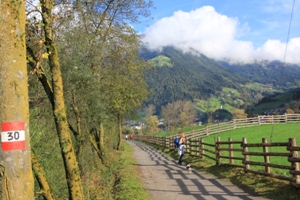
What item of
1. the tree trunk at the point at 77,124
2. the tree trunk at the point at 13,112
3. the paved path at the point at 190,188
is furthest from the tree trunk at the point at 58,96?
the tree trunk at the point at 77,124

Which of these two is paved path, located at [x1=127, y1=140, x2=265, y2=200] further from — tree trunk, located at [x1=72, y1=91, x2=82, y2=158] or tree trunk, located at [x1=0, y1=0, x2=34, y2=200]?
tree trunk, located at [x1=0, y1=0, x2=34, y2=200]

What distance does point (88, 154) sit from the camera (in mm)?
17016

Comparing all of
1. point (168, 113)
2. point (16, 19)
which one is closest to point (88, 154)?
point (16, 19)

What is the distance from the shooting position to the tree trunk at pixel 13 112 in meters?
2.41

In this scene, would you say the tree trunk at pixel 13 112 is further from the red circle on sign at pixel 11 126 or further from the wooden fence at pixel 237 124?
the wooden fence at pixel 237 124

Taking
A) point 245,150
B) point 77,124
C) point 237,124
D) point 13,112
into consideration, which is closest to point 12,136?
point 13,112

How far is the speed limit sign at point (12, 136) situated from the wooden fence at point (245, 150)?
7.37m

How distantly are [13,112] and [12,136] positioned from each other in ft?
0.68

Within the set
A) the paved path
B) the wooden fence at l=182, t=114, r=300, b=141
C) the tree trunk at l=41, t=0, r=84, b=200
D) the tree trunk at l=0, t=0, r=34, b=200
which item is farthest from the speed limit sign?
the wooden fence at l=182, t=114, r=300, b=141

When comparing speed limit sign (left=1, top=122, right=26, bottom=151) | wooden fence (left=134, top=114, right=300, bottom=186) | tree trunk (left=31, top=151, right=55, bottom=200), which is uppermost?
speed limit sign (left=1, top=122, right=26, bottom=151)

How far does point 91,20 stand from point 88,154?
24.7 feet

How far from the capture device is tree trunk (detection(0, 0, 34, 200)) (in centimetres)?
241

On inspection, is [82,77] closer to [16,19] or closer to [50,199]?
[50,199]

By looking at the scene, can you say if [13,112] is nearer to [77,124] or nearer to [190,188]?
[190,188]
